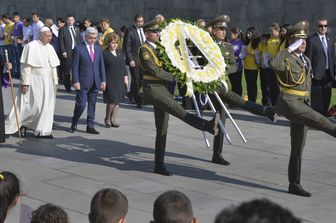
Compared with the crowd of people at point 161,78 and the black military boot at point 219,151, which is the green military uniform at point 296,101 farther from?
the black military boot at point 219,151

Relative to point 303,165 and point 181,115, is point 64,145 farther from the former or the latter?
point 303,165

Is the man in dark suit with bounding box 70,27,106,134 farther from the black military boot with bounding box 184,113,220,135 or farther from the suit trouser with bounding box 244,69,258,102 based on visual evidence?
the suit trouser with bounding box 244,69,258,102

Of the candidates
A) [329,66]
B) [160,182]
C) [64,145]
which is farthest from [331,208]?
[329,66]

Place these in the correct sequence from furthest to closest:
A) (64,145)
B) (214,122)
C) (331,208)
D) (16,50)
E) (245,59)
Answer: (16,50) < (245,59) < (64,145) < (214,122) < (331,208)

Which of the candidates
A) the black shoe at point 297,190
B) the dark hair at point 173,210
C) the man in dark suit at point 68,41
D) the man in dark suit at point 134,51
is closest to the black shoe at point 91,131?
the man in dark suit at point 134,51

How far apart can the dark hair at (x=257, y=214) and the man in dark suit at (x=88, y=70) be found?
9925mm

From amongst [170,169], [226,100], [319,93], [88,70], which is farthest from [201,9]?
[170,169]

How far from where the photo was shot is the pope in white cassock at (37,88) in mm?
11320

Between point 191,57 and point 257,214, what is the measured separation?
7212 mm

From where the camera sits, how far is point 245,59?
50.2 feet

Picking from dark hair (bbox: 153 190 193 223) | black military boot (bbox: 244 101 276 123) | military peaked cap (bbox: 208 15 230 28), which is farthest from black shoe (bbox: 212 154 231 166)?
dark hair (bbox: 153 190 193 223)

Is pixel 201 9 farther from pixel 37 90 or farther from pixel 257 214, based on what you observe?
pixel 257 214

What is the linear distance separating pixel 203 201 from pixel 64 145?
3822 mm

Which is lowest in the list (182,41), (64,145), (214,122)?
(64,145)
